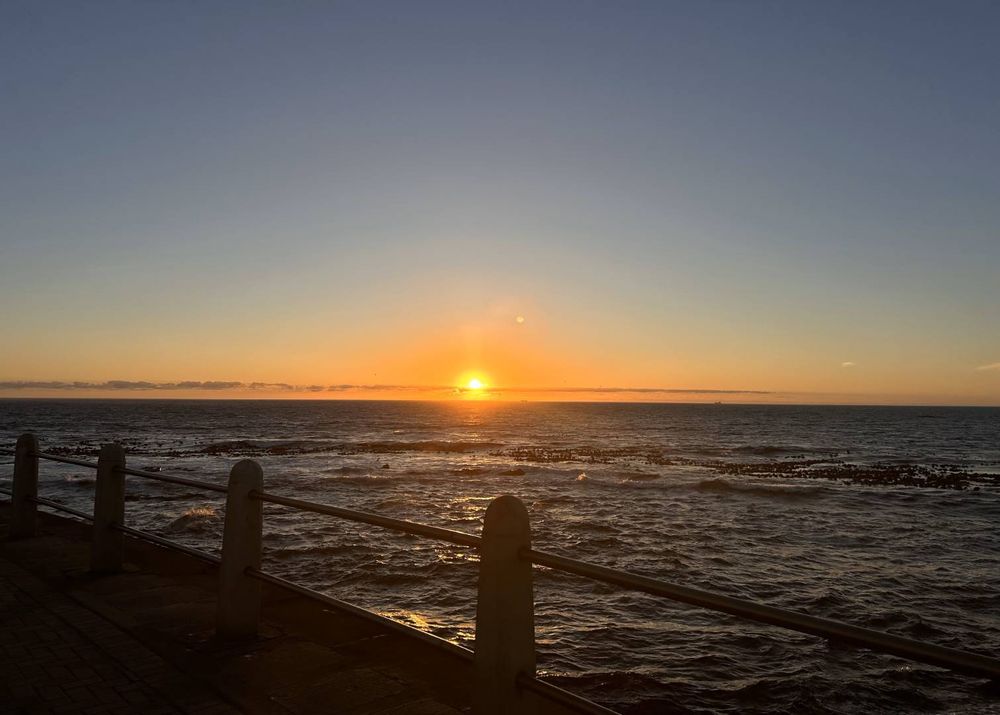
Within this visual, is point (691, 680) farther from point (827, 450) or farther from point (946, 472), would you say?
point (827, 450)

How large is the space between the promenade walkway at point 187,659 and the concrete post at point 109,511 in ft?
0.62

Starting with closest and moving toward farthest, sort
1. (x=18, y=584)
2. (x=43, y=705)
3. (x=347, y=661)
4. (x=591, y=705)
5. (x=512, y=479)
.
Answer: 1. (x=591, y=705)
2. (x=43, y=705)
3. (x=347, y=661)
4. (x=18, y=584)
5. (x=512, y=479)

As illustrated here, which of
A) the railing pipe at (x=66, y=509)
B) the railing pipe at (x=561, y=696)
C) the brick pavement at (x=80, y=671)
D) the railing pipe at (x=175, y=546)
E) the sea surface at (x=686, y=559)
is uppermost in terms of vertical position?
the railing pipe at (x=561, y=696)

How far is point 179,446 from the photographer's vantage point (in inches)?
2520

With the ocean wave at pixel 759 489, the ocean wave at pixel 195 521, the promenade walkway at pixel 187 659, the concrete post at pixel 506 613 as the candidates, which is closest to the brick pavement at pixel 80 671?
the promenade walkway at pixel 187 659

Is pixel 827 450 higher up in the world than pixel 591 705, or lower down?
lower down

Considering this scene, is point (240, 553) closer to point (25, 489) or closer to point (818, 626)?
point (818, 626)

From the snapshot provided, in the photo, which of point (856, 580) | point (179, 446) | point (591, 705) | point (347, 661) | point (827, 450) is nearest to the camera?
point (591, 705)

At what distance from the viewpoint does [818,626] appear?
221cm

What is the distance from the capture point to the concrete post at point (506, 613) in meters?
3.23

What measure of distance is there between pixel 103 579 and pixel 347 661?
12.0 ft

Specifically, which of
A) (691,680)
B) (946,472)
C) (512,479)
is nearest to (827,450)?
(946,472)

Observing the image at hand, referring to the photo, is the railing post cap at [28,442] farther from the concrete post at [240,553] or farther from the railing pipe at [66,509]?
the concrete post at [240,553]

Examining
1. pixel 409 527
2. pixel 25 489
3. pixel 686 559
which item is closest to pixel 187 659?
pixel 409 527
